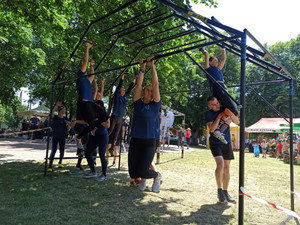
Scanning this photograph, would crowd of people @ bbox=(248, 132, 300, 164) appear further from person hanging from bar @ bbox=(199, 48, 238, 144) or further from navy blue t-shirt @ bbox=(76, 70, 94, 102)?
navy blue t-shirt @ bbox=(76, 70, 94, 102)

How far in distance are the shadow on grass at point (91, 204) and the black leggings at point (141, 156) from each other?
497 mm

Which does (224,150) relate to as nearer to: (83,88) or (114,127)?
(83,88)

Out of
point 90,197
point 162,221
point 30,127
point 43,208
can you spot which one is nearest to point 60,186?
point 90,197

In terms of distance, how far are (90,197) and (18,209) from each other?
1088mm

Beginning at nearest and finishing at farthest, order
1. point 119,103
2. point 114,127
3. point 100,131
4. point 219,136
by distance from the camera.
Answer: point 219,136 < point 100,131 < point 119,103 < point 114,127

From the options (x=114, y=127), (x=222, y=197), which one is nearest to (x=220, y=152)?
(x=222, y=197)

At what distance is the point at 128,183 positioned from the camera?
5223 millimetres

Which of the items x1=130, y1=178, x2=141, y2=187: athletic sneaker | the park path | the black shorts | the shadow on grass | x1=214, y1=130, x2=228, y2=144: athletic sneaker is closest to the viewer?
the shadow on grass

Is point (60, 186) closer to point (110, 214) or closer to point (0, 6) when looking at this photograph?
point (110, 214)

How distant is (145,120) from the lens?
3.79 m

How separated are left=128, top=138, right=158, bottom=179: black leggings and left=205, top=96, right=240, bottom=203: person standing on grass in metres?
1.11

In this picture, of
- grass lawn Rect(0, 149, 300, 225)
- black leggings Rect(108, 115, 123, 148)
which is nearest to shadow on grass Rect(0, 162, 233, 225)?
grass lawn Rect(0, 149, 300, 225)

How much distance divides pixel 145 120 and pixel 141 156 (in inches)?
22.5

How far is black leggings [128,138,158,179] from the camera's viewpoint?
3.78 meters
